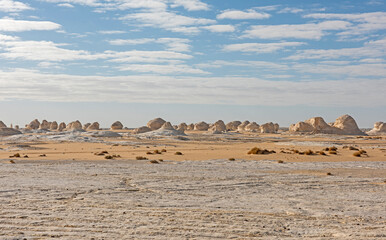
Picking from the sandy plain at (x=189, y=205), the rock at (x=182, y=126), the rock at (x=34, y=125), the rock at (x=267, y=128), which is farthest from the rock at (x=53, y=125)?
the sandy plain at (x=189, y=205)

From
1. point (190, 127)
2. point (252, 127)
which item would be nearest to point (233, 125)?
point (190, 127)

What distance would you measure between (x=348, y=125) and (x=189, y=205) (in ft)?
276

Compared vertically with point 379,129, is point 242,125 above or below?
above

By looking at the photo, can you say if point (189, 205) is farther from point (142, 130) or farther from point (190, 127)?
point (190, 127)

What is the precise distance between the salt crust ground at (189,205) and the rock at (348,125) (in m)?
73.8

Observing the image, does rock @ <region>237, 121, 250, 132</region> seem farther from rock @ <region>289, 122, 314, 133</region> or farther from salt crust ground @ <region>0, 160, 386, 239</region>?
salt crust ground @ <region>0, 160, 386, 239</region>

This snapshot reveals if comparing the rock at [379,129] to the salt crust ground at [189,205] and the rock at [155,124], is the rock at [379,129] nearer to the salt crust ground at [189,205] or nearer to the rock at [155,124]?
the rock at [155,124]

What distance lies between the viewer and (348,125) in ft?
289

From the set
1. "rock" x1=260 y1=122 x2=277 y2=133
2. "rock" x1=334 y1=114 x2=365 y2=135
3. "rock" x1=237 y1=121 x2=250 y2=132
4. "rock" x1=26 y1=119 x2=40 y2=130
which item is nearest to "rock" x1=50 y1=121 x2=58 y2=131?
"rock" x1=26 y1=119 x2=40 y2=130

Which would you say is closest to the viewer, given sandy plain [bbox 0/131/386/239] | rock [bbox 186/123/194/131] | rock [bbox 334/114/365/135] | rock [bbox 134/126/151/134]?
sandy plain [bbox 0/131/386/239]

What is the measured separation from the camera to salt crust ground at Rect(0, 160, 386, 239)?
7.96 meters

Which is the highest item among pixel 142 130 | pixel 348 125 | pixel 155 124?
pixel 348 125

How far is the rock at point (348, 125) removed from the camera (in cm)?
8731

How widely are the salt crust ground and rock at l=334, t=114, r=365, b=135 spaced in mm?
73771
